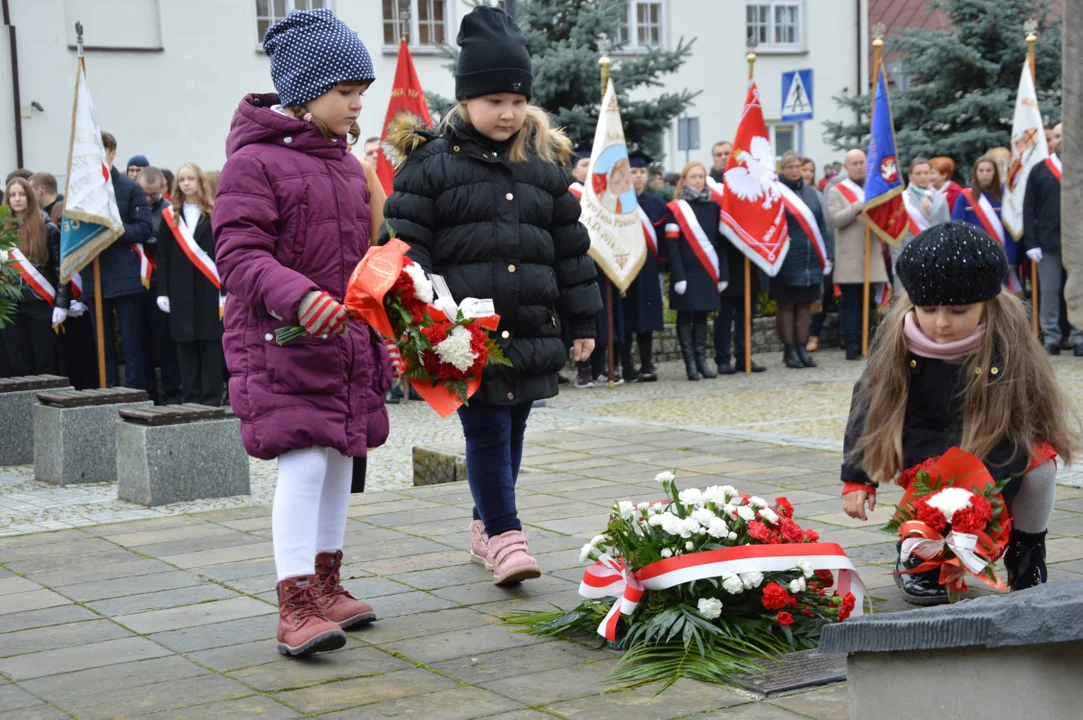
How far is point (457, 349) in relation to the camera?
444 centimetres

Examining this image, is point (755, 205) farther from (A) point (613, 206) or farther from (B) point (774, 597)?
(B) point (774, 597)

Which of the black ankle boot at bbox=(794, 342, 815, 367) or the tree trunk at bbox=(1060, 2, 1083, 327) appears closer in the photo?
the tree trunk at bbox=(1060, 2, 1083, 327)

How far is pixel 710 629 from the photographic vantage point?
4.27m

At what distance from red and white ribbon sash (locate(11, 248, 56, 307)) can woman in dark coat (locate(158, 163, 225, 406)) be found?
994 millimetres

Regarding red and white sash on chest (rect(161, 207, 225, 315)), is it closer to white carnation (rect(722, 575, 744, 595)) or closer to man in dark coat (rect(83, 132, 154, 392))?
man in dark coat (rect(83, 132, 154, 392))

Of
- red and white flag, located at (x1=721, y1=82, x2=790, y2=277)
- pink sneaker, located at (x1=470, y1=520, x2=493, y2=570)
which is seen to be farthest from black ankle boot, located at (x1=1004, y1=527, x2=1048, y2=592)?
red and white flag, located at (x1=721, y1=82, x2=790, y2=277)

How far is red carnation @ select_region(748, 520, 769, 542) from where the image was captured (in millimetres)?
4391

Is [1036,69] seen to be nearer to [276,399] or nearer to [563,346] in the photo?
[563,346]

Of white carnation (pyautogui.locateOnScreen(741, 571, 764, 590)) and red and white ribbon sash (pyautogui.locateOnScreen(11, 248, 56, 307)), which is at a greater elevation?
red and white ribbon sash (pyautogui.locateOnScreen(11, 248, 56, 307))

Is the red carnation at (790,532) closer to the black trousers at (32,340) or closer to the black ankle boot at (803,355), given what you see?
the black trousers at (32,340)

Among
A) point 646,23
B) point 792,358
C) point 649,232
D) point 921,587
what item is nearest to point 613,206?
point 649,232

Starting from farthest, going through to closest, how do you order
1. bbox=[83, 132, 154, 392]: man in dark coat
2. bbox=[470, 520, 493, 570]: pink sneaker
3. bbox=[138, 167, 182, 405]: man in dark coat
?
1. bbox=[138, 167, 182, 405]: man in dark coat
2. bbox=[83, 132, 154, 392]: man in dark coat
3. bbox=[470, 520, 493, 570]: pink sneaker

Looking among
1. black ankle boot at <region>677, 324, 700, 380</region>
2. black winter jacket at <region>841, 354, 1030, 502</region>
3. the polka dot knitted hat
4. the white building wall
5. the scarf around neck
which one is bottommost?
black ankle boot at <region>677, 324, 700, 380</region>

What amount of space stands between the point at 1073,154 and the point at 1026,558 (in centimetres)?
354
